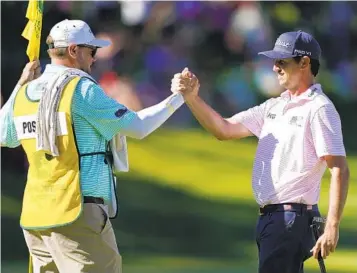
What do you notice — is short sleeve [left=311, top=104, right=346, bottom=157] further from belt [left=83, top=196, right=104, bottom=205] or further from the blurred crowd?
the blurred crowd

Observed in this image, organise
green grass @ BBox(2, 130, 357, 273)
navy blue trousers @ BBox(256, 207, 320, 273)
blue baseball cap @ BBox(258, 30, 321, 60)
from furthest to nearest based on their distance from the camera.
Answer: green grass @ BBox(2, 130, 357, 273)
blue baseball cap @ BBox(258, 30, 321, 60)
navy blue trousers @ BBox(256, 207, 320, 273)

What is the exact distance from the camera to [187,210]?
11.2 m

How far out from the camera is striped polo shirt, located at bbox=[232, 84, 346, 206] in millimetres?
5094

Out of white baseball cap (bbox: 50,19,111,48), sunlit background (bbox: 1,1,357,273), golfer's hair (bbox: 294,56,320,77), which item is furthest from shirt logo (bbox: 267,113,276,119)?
sunlit background (bbox: 1,1,357,273)

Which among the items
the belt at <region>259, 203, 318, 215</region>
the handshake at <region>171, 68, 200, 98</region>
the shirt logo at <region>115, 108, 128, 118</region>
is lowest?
the belt at <region>259, 203, 318, 215</region>

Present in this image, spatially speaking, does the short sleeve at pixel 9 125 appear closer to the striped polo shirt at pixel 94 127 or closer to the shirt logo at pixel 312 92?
the striped polo shirt at pixel 94 127

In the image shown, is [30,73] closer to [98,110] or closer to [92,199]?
[98,110]

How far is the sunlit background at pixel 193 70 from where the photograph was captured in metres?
11.3

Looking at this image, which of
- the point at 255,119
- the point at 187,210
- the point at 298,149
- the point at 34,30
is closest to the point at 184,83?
the point at 255,119

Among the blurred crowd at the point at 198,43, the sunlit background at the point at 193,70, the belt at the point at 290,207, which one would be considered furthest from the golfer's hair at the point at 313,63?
the blurred crowd at the point at 198,43

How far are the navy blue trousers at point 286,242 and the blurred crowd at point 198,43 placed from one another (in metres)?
6.50

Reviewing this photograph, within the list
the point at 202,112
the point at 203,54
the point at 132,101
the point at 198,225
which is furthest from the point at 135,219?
the point at 202,112

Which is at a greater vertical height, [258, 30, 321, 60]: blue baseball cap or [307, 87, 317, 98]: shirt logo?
[258, 30, 321, 60]: blue baseball cap

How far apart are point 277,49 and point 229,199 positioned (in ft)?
20.3
